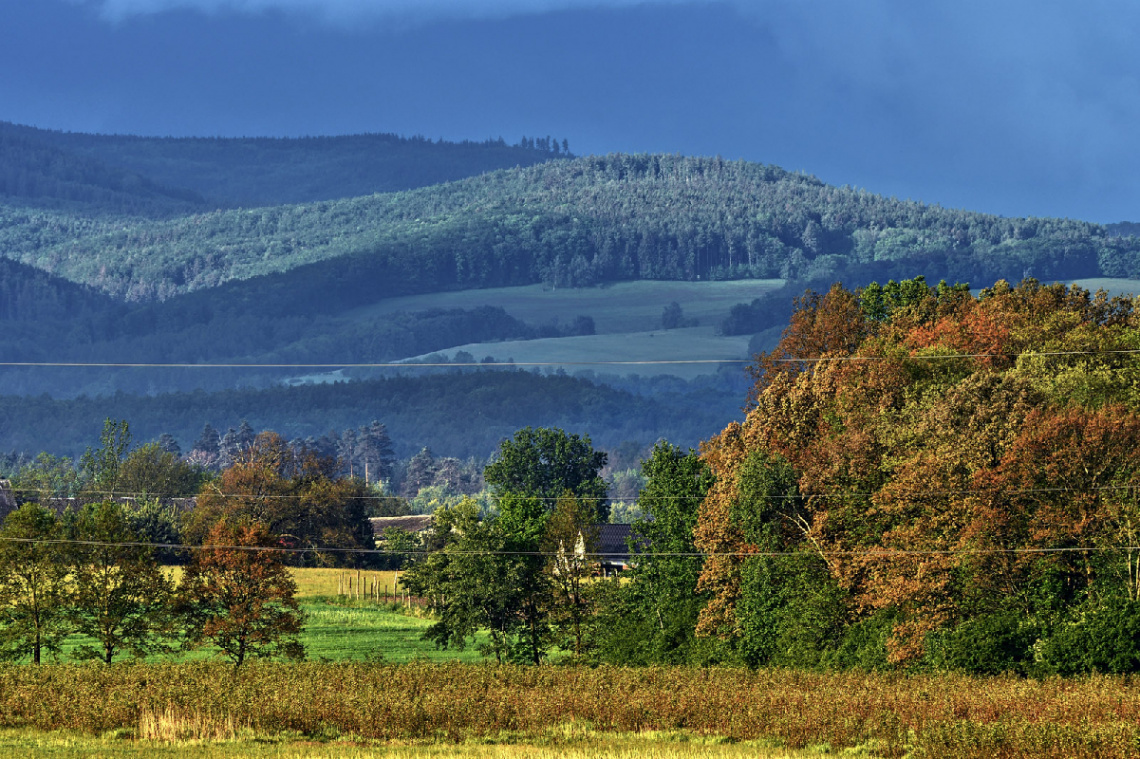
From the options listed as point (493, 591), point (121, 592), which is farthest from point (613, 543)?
point (121, 592)

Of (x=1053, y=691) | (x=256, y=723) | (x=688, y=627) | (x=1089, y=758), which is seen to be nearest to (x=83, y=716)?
(x=256, y=723)

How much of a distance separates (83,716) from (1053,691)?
108ft

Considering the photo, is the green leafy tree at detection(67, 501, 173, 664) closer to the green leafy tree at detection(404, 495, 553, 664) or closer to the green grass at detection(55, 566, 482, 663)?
the green grass at detection(55, 566, 482, 663)

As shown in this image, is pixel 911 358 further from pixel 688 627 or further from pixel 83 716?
pixel 83 716

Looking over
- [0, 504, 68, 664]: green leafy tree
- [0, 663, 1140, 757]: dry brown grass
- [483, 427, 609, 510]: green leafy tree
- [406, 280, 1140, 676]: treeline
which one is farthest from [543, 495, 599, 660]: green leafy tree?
[483, 427, 609, 510]: green leafy tree

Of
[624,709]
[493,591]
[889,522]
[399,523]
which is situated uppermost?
[889,522]

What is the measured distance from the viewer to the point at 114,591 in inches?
3177

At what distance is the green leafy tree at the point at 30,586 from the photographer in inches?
3081

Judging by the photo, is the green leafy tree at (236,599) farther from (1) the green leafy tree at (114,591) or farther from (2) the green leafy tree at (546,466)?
(2) the green leafy tree at (546,466)

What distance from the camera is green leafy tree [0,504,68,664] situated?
257 ft

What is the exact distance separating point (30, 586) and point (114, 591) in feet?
14.1

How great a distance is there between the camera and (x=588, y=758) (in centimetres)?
3984

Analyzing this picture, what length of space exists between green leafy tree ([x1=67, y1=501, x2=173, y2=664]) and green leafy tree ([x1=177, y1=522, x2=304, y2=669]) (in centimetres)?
151

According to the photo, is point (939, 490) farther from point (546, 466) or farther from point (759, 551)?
point (546, 466)
